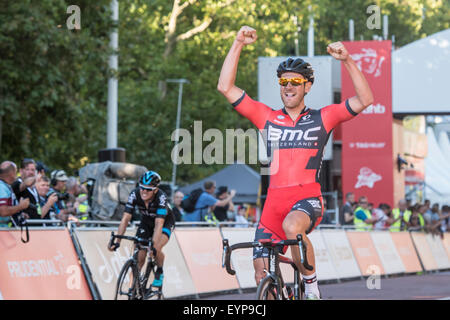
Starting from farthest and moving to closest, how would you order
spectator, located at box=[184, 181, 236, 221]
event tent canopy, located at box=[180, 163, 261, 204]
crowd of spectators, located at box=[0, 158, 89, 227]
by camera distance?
1. event tent canopy, located at box=[180, 163, 261, 204]
2. spectator, located at box=[184, 181, 236, 221]
3. crowd of spectators, located at box=[0, 158, 89, 227]

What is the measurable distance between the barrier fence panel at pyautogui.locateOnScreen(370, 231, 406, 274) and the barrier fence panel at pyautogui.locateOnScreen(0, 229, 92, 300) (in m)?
10.5

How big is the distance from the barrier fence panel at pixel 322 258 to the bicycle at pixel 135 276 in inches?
281

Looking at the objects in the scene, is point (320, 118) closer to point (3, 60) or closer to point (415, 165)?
point (3, 60)

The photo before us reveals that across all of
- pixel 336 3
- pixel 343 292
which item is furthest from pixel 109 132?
pixel 336 3

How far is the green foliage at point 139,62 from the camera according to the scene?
2059 centimetres

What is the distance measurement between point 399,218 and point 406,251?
874mm

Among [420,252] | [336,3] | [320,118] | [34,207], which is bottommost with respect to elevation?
[420,252]

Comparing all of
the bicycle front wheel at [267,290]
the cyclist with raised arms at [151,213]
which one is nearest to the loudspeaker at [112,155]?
the cyclist with raised arms at [151,213]

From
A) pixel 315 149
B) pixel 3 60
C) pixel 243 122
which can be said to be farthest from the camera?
pixel 243 122

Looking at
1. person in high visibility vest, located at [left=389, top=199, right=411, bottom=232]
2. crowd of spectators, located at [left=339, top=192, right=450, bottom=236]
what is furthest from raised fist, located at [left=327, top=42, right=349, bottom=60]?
person in high visibility vest, located at [left=389, top=199, right=411, bottom=232]

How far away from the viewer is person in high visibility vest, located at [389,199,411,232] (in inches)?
931

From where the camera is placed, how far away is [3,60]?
2011 centimetres

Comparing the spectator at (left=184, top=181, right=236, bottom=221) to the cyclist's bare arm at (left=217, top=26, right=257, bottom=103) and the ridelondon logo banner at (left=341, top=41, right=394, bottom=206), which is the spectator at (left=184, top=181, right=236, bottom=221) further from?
the cyclist's bare arm at (left=217, top=26, right=257, bottom=103)

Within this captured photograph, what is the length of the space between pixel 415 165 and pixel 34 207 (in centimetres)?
2214
